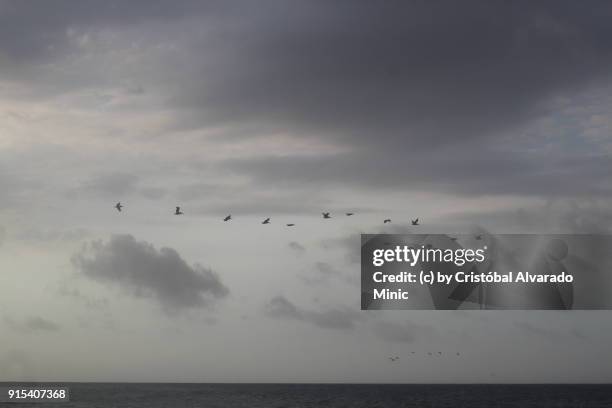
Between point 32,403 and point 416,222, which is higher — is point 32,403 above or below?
below

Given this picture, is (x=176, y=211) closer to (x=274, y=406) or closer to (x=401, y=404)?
(x=274, y=406)

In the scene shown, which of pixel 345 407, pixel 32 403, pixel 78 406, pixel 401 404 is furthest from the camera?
pixel 401 404

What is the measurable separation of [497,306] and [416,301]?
7.78 metres

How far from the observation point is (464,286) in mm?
59375

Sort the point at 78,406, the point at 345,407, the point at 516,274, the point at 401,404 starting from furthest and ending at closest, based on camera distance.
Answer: the point at 401,404
the point at 345,407
the point at 78,406
the point at 516,274

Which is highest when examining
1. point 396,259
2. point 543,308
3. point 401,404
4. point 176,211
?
point 176,211

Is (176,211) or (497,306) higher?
(176,211)

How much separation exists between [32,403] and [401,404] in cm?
8146

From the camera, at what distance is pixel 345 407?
163875 millimetres

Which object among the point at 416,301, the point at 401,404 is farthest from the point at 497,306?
the point at 401,404

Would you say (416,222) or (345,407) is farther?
(345,407)

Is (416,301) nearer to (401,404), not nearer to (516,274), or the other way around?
(516,274)

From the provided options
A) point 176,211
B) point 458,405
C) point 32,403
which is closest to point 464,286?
point 176,211

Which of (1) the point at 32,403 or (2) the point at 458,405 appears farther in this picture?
(2) the point at 458,405
